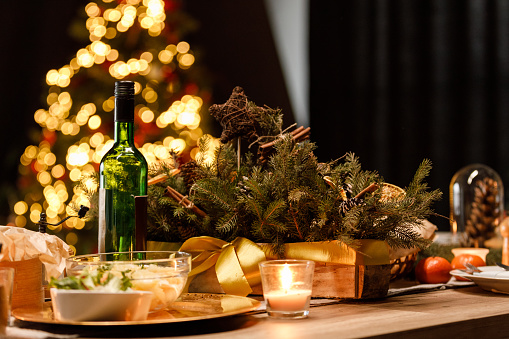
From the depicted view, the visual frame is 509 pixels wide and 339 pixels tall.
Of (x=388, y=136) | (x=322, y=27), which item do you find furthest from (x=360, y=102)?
(x=322, y=27)

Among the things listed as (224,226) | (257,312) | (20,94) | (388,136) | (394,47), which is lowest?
(257,312)

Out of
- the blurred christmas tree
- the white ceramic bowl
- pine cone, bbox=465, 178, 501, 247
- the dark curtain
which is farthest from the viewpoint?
the dark curtain

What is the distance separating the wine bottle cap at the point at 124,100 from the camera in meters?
0.95

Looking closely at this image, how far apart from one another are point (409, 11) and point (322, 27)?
598 mm

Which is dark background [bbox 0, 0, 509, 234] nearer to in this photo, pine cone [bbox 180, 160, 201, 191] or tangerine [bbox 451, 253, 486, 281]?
tangerine [bbox 451, 253, 486, 281]

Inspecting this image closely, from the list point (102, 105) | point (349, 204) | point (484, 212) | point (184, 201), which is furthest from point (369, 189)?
point (102, 105)

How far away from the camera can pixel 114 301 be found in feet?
2.37

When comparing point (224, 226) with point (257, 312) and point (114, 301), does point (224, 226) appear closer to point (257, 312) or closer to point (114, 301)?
point (257, 312)

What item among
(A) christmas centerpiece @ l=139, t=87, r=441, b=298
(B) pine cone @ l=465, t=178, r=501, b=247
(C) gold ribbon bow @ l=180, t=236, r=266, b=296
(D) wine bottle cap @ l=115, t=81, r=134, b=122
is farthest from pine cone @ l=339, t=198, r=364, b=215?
(B) pine cone @ l=465, t=178, r=501, b=247

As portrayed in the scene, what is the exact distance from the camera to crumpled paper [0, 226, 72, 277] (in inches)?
33.3

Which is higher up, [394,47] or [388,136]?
[394,47]

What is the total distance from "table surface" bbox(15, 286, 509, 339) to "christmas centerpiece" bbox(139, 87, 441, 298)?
0.24 ft

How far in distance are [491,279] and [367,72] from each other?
2.93m

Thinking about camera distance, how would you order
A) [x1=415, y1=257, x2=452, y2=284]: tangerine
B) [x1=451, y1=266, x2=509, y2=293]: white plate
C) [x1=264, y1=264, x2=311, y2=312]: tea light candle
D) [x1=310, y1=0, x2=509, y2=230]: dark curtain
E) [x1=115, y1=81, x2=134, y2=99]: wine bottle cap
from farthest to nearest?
[x1=310, y1=0, x2=509, y2=230]: dark curtain
[x1=415, y1=257, x2=452, y2=284]: tangerine
[x1=451, y1=266, x2=509, y2=293]: white plate
[x1=115, y1=81, x2=134, y2=99]: wine bottle cap
[x1=264, y1=264, x2=311, y2=312]: tea light candle
